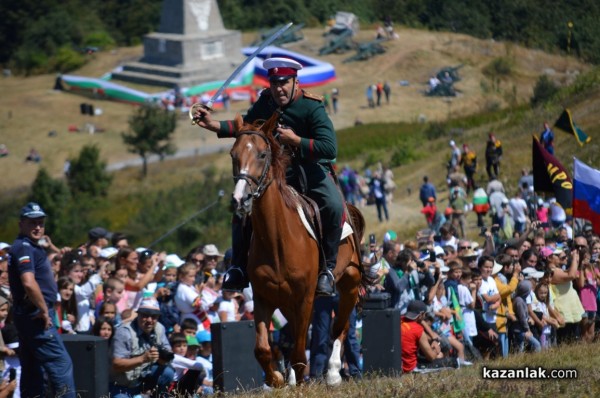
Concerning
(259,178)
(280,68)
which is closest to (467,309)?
(280,68)

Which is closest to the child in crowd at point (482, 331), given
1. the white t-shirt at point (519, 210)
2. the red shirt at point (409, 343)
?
the red shirt at point (409, 343)

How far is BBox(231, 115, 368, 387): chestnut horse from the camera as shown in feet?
34.1

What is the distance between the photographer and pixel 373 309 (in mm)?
13695

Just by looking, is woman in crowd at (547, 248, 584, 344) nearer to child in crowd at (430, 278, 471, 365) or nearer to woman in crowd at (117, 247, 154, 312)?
child in crowd at (430, 278, 471, 365)

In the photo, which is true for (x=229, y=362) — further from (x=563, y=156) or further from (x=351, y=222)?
(x=563, y=156)

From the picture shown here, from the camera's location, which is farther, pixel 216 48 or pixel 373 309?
pixel 216 48

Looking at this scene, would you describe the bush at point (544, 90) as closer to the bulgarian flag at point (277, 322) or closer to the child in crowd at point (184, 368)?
the bulgarian flag at point (277, 322)

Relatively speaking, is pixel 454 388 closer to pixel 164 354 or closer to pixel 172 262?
pixel 164 354

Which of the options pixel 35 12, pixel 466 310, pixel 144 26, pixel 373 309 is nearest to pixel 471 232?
pixel 466 310

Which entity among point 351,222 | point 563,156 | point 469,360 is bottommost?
point 563,156

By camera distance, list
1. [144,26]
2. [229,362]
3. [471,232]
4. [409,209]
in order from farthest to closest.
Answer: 1. [144,26]
2. [409,209]
3. [471,232]
4. [229,362]

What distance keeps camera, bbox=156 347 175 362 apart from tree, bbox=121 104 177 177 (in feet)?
181

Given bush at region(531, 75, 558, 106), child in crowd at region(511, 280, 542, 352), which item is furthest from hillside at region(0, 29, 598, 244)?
child in crowd at region(511, 280, 542, 352)

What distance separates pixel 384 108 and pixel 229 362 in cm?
6614
